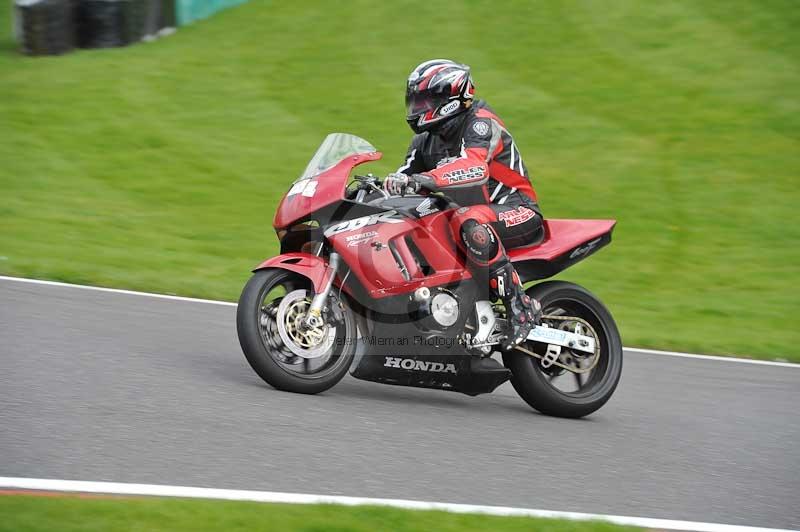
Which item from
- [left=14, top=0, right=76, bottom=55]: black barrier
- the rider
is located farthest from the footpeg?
[left=14, top=0, right=76, bottom=55]: black barrier

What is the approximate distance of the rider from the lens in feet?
21.3

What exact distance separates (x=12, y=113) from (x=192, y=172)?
10.2 feet

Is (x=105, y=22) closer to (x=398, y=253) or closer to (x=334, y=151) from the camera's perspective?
(x=334, y=151)

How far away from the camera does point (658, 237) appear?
13453mm

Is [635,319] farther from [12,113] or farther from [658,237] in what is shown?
[12,113]

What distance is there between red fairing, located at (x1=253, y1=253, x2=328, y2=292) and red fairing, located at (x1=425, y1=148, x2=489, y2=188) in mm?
816

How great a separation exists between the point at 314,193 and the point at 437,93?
3.14 ft

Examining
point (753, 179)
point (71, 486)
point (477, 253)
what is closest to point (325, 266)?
Answer: point (477, 253)

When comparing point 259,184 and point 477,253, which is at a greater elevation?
point 477,253

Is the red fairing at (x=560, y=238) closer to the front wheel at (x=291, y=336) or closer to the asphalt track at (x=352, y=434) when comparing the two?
the asphalt track at (x=352, y=434)

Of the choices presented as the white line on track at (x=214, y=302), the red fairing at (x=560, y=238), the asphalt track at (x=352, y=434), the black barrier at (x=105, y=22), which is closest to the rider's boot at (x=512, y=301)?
the red fairing at (x=560, y=238)

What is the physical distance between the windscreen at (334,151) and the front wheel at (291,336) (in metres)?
0.66

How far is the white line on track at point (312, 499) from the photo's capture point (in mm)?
4406

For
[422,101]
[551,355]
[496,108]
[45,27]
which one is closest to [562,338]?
[551,355]
